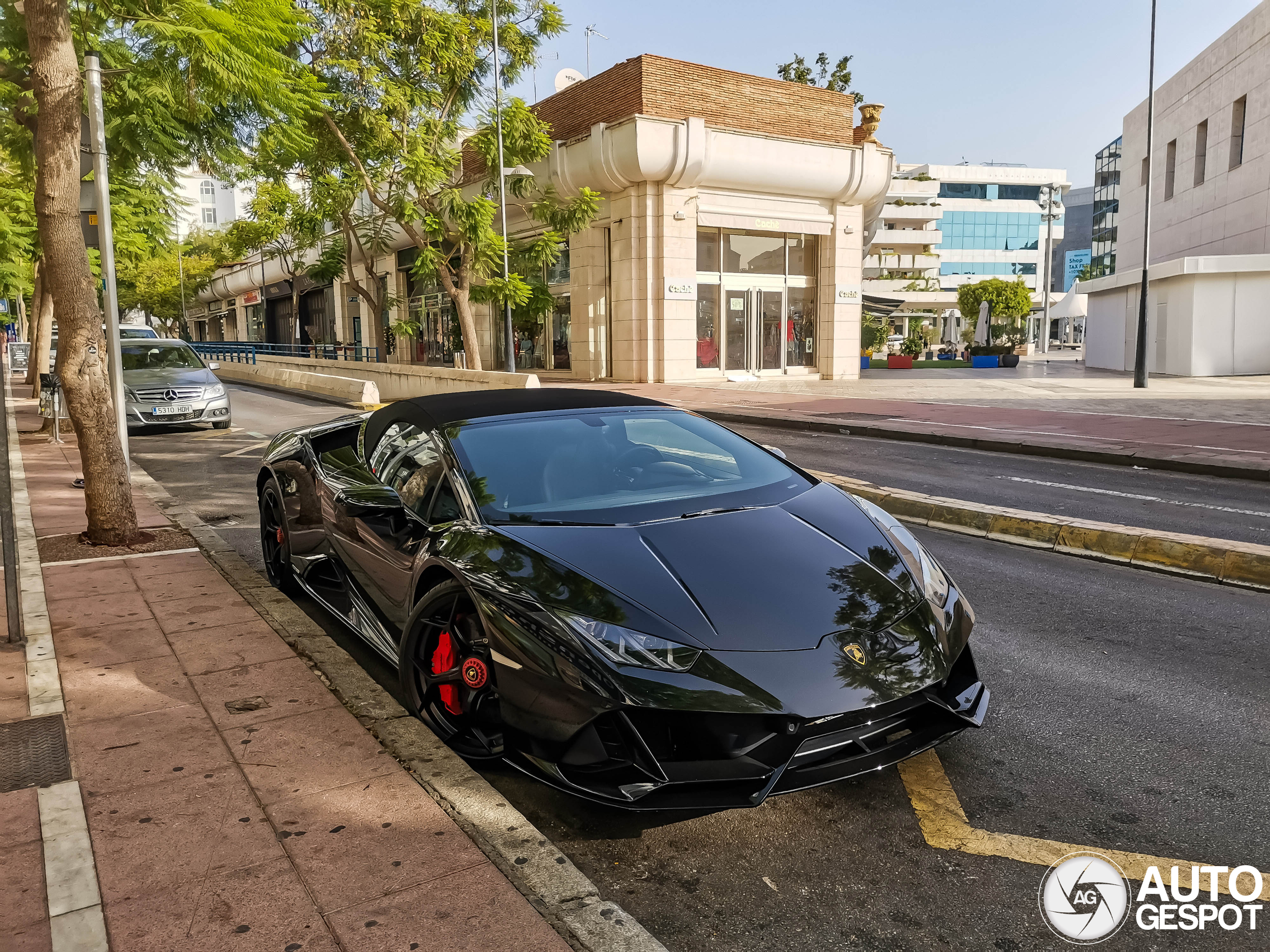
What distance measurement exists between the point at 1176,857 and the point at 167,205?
20.2 m

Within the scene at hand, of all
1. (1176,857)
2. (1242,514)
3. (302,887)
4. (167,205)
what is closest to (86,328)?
(302,887)

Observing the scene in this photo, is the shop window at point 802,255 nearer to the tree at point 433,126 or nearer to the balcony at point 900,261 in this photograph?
the tree at point 433,126

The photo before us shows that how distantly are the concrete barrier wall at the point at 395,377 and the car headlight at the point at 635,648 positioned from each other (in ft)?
48.9

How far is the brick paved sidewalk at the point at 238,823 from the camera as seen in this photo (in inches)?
97.9

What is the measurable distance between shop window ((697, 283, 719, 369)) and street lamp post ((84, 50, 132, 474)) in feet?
68.0

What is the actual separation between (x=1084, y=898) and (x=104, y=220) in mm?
9553

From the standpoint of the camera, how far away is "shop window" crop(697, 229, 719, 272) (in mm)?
28672

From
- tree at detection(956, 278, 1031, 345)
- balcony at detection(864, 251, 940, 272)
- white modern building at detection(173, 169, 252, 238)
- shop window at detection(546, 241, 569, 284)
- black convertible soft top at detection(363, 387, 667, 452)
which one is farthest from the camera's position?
white modern building at detection(173, 169, 252, 238)

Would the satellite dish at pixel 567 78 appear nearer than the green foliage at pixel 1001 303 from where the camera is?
Yes

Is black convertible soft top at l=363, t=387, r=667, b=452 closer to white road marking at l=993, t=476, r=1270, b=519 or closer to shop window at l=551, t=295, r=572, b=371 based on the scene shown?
white road marking at l=993, t=476, r=1270, b=519

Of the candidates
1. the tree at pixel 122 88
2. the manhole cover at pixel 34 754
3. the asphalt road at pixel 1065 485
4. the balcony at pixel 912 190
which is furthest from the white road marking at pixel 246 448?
the balcony at pixel 912 190

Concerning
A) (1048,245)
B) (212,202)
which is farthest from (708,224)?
(212,202)

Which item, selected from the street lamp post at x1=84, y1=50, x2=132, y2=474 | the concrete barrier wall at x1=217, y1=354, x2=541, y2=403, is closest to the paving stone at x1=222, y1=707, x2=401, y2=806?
the street lamp post at x1=84, y1=50, x2=132, y2=474

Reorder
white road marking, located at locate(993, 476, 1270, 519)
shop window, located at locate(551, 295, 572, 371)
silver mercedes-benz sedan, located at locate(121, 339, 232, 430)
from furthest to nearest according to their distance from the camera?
1. shop window, located at locate(551, 295, 572, 371)
2. silver mercedes-benz sedan, located at locate(121, 339, 232, 430)
3. white road marking, located at locate(993, 476, 1270, 519)
